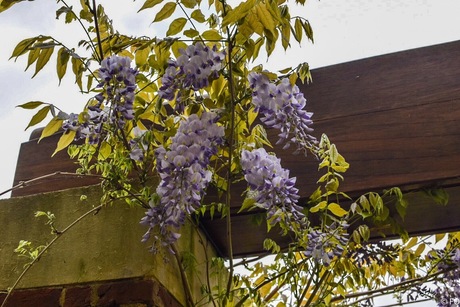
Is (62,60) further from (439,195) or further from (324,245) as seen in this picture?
(439,195)

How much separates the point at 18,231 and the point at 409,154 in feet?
3.01

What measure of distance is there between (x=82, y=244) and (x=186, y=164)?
0.39 meters

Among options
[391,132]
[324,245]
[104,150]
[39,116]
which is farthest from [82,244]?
[391,132]

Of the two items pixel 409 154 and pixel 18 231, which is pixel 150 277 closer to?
pixel 18 231

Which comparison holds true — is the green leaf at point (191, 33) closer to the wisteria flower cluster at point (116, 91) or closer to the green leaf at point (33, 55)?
the wisteria flower cluster at point (116, 91)

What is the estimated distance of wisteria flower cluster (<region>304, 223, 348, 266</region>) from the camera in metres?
1.15

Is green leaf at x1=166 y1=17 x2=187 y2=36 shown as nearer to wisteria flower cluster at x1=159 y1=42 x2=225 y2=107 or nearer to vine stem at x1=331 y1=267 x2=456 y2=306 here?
wisteria flower cluster at x1=159 y1=42 x2=225 y2=107

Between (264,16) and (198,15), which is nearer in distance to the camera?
(264,16)

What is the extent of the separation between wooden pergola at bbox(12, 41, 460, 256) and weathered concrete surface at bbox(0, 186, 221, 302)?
0.09 m

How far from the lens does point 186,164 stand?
0.98 m

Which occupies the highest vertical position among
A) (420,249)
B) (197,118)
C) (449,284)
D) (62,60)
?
(62,60)

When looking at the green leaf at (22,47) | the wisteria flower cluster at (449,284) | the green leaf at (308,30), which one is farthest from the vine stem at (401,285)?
the green leaf at (22,47)

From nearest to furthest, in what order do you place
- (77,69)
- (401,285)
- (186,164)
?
1. (186,164)
2. (77,69)
3. (401,285)

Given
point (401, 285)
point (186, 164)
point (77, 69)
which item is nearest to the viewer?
point (186, 164)
